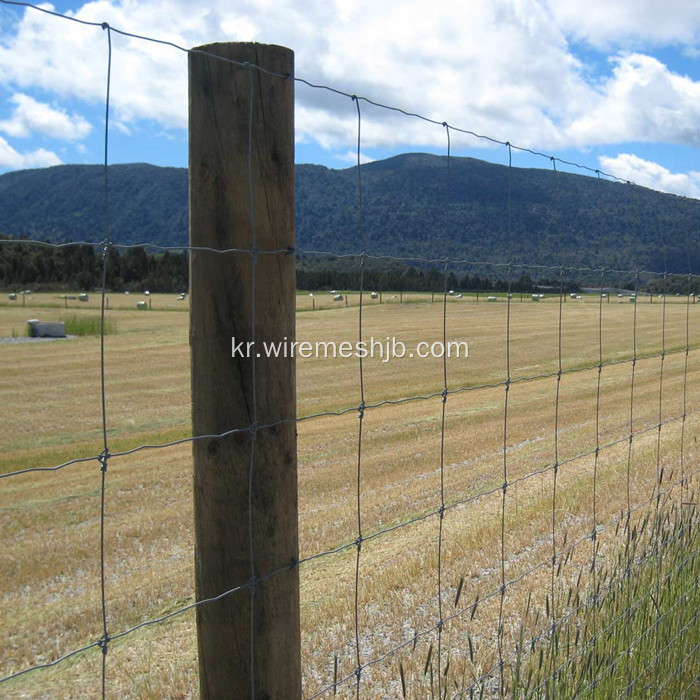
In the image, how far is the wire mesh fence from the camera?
2992 mm

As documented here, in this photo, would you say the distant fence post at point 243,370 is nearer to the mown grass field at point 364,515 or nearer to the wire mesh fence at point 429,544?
the wire mesh fence at point 429,544

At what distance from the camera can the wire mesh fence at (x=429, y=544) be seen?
9.82 feet

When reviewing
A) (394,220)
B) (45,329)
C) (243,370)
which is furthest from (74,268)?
(45,329)

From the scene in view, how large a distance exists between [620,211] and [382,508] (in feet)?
12.2

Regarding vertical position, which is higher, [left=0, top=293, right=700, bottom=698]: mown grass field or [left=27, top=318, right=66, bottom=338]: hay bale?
[left=27, top=318, right=66, bottom=338]: hay bale

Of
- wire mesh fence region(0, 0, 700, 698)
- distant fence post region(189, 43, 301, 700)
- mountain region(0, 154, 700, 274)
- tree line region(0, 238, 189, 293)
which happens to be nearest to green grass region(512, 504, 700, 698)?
wire mesh fence region(0, 0, 700, 698)

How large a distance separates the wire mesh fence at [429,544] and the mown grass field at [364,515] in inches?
1.0

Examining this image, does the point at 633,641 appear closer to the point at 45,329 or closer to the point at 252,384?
the point at 252,384

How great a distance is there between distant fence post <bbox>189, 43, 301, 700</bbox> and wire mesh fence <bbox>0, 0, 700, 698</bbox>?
3 centimetres

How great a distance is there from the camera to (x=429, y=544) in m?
5.40

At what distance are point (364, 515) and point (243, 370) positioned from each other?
→ 4991 mm

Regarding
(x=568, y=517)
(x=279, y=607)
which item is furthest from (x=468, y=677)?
(x=568, y=517)

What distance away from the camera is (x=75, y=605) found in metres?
5.18

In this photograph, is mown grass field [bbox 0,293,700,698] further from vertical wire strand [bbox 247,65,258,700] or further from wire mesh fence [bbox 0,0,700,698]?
vertical wire strand [bbox 247,65,258,700]
